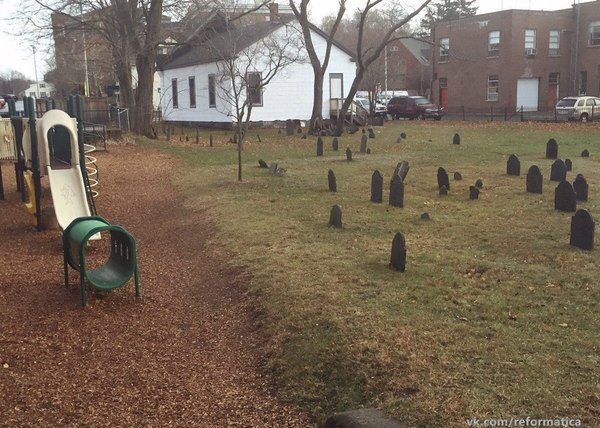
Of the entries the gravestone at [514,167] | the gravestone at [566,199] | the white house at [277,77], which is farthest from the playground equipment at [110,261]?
the white house at [277,77]

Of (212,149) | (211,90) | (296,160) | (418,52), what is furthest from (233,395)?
(418,52)

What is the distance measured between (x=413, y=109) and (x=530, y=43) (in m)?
12.1

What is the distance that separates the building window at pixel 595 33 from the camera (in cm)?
4725

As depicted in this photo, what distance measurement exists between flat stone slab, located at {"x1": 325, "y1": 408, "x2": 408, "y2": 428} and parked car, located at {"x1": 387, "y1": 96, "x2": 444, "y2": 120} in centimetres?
4201

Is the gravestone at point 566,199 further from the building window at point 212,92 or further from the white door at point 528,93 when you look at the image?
the white door at point 528,93

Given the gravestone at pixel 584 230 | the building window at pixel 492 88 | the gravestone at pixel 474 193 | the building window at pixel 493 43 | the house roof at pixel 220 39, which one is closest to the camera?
the gravestone at pixel 584 230

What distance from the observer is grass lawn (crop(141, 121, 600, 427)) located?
14.5 ft

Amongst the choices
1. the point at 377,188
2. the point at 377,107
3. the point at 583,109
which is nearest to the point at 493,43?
the point at 377,107

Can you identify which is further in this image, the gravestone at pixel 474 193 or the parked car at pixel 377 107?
the parked car at pixel 377 107

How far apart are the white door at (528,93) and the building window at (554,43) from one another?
2558mm

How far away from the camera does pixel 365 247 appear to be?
834 centimetres

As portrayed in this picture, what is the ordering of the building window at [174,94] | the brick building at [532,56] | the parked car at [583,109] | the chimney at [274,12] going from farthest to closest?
1. the brick building at [532,56]
2. the building window at [174,94]
3. the parked car at [583,109]
4. the chimney at [274,12]

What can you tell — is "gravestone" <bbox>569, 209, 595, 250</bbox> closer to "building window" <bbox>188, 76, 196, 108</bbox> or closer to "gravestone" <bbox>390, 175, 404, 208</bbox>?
"gravestone" <bbox>390, 175, 404, 208</bbox>

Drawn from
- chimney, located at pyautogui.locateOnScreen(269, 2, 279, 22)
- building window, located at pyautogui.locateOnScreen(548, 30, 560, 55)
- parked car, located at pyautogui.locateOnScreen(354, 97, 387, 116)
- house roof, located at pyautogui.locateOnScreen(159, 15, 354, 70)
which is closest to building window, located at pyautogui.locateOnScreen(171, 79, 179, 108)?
house roof, located at pyautogui.locateOnScreen(159, 15, 354, 70)
